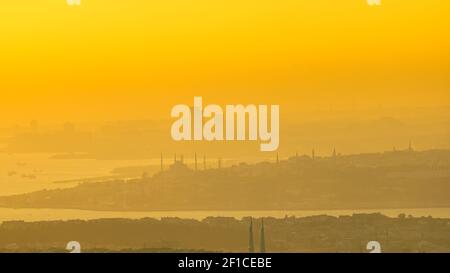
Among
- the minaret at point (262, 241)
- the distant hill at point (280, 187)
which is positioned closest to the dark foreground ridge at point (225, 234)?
the minaret at point (262, 241)

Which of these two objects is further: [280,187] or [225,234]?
[280,187]

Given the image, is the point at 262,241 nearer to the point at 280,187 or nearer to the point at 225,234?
the point at 225,234

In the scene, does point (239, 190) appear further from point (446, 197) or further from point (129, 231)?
point (446, 197)

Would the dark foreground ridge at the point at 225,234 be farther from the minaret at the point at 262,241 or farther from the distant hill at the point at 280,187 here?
the distant hill at the point at 280,187

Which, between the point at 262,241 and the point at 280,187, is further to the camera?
the point at 280,187

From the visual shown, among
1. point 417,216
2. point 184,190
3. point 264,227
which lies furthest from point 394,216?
point 184,190

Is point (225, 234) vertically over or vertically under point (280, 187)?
under

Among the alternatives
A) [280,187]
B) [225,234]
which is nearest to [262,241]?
[225,234]

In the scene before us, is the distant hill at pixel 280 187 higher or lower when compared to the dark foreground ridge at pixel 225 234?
higher
